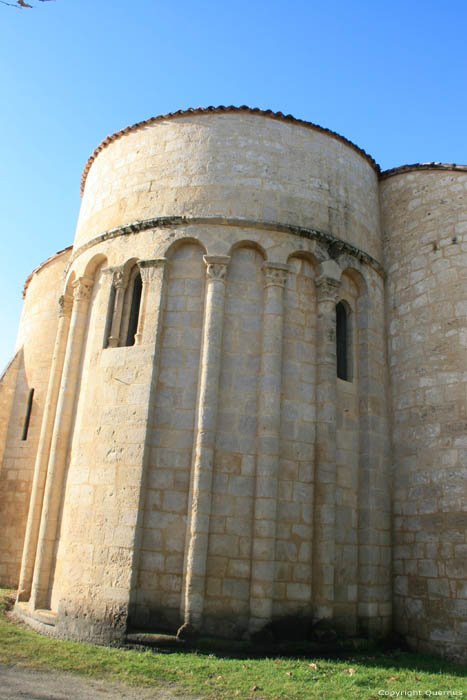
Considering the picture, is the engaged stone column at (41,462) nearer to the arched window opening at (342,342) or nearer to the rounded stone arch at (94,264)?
the rounded stone arch at (94,264)

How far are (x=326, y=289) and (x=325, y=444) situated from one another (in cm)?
268

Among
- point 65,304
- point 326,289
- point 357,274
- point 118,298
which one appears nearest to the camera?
point 326,289

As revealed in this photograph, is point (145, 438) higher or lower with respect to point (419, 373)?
lower

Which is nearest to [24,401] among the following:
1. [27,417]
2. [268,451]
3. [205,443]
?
[27,417]

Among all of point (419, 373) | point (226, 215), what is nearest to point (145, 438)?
point (226, 215)

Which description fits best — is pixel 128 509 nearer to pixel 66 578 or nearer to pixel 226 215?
pixel 66 578

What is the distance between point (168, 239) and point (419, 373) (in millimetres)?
4961

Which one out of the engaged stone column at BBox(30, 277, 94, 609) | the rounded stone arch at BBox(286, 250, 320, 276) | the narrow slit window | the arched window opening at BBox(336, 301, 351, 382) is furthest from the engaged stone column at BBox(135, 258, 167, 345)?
the narrow slit window

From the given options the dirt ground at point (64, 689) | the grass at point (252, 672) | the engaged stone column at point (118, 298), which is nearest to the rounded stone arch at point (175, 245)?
the engaged stone column at point (118, 298)

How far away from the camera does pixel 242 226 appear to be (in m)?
10.8

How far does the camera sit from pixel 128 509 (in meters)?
9.41

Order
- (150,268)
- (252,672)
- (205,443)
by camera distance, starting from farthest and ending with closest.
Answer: (150,268) < (205,443) < (252,672)

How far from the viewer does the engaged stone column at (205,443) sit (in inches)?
350

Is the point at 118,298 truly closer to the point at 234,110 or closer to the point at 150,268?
the point at 150,268
